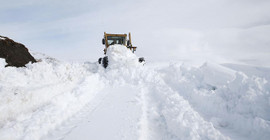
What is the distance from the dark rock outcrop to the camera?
5.85 m

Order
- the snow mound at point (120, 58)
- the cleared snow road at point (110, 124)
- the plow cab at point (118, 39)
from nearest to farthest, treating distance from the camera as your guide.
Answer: the cleared snow road at point (110, 124), the snow mound at point (120, 58), the plow cab at point (118, 39)

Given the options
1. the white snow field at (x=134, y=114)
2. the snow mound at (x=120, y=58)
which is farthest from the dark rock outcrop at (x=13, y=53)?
the snow mound at (x=120, y=58)

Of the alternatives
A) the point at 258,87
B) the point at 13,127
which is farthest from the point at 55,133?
the point at 258,87

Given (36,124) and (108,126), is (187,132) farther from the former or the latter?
(36,124)

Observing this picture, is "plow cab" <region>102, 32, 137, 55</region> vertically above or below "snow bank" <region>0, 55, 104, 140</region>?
above

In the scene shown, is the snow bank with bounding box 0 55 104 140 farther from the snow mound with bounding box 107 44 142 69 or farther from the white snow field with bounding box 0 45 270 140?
the snow mound with bounding box 107 44 142 69

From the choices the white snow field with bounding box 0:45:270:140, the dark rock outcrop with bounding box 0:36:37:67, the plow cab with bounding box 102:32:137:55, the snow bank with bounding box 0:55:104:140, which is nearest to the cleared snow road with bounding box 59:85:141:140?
the white snow field with bounding box 0:45:270:140

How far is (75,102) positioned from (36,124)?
138 cm

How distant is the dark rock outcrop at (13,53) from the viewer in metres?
5.85

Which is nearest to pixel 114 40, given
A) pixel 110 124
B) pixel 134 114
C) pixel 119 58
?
pixel 119 58

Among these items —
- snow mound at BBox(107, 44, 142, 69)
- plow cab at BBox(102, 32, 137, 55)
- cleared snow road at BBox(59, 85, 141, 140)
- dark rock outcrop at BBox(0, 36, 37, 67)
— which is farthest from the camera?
plow cab at BBox(102, 32, 137, 55)

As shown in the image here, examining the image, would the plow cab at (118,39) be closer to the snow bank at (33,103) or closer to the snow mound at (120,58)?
the snow mound at (120,58)

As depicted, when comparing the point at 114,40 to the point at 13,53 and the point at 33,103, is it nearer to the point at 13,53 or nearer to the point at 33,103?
the point at 13,53

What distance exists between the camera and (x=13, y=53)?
6.24 m
